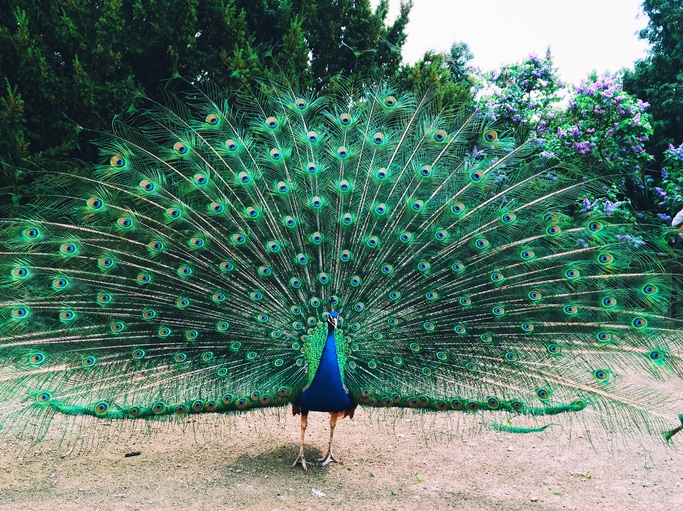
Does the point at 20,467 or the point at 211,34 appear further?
the point at 211,34

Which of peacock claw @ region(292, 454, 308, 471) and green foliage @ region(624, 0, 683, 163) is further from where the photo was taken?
green foliage @ region(624, 0, 683, 163)

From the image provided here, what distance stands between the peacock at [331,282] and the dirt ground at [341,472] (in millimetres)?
457

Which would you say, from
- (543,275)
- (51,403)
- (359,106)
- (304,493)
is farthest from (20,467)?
(543,275)

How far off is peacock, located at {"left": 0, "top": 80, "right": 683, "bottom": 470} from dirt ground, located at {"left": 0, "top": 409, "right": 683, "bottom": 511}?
46 centimetres

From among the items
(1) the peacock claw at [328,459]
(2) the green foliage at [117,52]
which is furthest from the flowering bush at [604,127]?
(1) the peacock claw at [328,459]

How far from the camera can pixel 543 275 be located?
430 centimetres

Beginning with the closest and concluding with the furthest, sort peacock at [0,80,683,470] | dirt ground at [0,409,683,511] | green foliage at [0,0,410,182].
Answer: peacock at [0,80,683,470], dirt ground at [0,409,683,511], green foliage at [0,0,410,182]

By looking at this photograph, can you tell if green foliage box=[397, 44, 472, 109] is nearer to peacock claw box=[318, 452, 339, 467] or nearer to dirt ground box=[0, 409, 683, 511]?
dirt ground box=[0, 409, 683, 511]

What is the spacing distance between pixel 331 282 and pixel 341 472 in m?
1.51

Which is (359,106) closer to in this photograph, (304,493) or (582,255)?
(582,255)

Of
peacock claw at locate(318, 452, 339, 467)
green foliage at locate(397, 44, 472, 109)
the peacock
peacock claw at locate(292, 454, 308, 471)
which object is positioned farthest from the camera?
green foliage at locate(397, 44, 472, 109)

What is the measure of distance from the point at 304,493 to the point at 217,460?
91 cm

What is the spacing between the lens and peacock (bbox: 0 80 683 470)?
4.04 m

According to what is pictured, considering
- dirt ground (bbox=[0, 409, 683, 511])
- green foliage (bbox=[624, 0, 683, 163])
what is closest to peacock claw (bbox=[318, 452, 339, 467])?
dirt ground (bbox=[0, 409, 683, 511])
